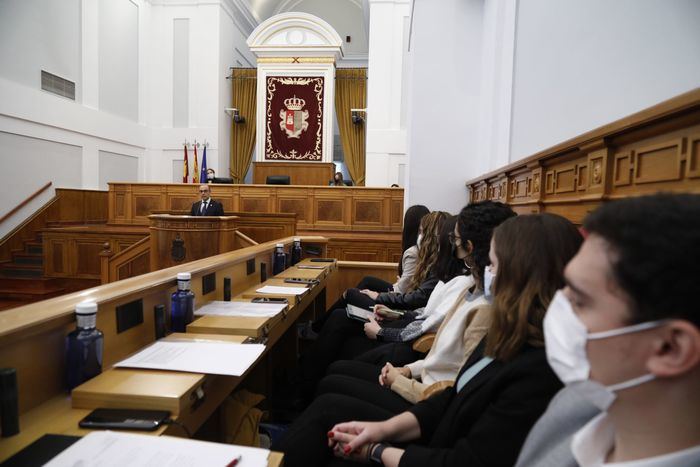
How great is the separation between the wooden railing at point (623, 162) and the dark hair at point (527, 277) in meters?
0.46

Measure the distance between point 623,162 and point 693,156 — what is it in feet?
1.27

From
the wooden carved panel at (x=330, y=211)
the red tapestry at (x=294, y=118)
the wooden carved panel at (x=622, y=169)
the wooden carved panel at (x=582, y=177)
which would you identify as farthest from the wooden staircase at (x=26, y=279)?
the wooden carved panel at (x=622, y=169)

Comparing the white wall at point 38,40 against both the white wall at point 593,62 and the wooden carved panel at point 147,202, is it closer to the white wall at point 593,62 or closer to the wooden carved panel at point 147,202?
the wooden carved panel at point 147,202

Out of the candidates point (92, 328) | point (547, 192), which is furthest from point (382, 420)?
point (547, 192)

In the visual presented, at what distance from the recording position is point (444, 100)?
15.5ft

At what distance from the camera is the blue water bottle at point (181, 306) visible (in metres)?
1.76

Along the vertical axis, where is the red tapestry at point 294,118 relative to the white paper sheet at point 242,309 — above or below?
above

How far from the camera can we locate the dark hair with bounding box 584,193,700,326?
547 mm

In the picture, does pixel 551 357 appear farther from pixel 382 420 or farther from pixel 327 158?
pixel 327 158

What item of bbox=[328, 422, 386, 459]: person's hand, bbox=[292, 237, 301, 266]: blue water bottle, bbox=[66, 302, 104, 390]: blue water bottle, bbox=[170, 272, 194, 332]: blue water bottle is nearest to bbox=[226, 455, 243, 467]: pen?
bbox=[328, 422, 386, 459]: person's hand

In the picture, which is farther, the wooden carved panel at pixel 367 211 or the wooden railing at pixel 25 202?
the wooden carved panel at pixel 367 211

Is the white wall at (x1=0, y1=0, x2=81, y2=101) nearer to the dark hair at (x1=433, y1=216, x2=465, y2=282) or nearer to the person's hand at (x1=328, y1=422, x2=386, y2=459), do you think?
the dark hair at (x1=433, y1=216, x2=465, y2=282)

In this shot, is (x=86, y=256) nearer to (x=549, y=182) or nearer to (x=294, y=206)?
(x=294, y=206)

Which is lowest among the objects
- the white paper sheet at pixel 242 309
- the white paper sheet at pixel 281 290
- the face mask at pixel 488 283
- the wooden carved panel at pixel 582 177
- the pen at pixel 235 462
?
the pen at pixel 235 462
